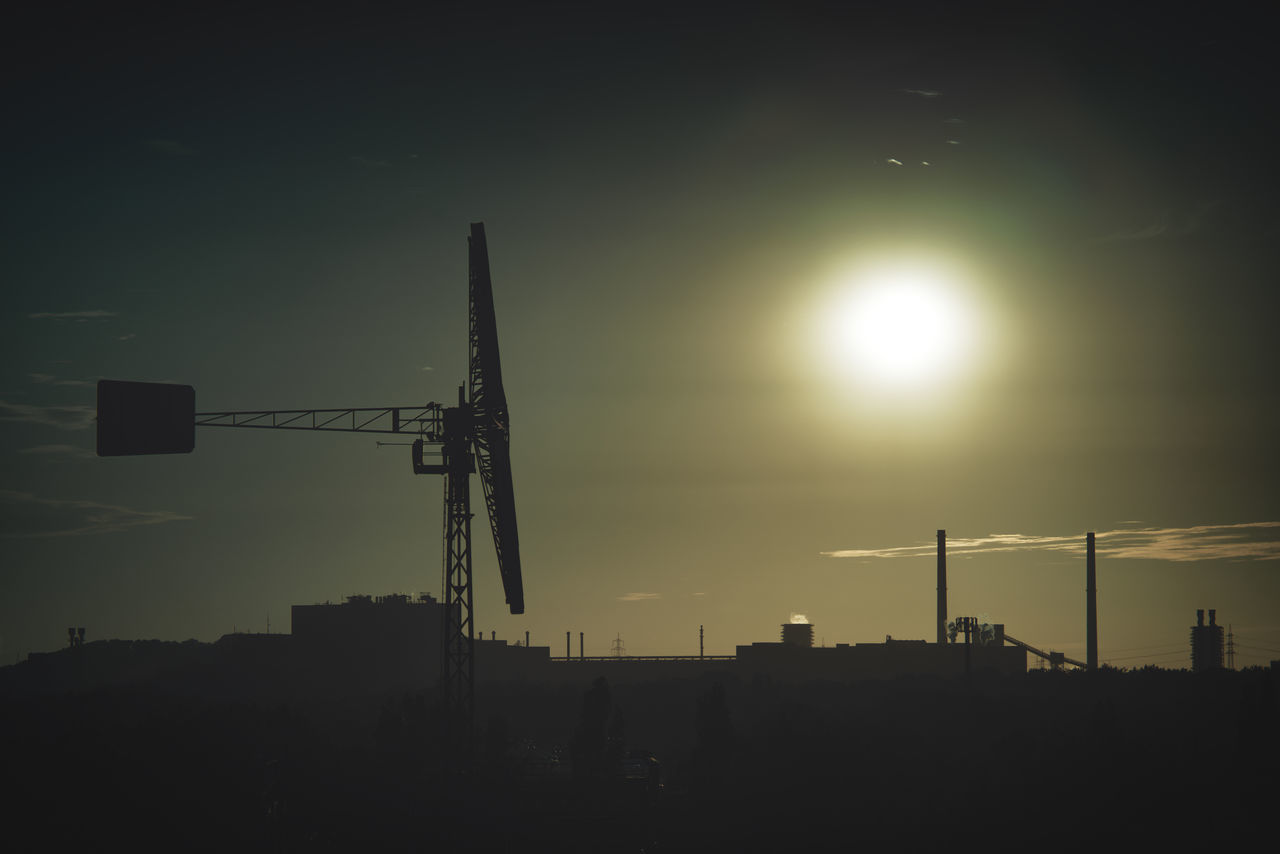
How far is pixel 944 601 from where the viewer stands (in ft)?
418

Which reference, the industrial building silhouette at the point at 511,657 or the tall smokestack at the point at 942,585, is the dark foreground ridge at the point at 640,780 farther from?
the tall smokestack at the point at 942,585

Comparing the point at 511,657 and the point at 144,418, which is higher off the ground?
the point at 144,418

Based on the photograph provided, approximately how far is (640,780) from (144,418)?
88.3 feet

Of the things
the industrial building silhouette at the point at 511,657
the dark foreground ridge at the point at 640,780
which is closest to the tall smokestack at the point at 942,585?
the industrial building silhouette at the point at 511,657

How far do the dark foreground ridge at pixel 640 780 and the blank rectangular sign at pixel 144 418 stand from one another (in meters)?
13.2

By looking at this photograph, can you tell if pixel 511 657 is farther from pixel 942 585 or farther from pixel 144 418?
pixel 144 418

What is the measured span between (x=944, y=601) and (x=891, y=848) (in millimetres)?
81735

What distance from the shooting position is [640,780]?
5669 cm

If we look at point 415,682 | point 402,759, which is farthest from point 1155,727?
point 415,682

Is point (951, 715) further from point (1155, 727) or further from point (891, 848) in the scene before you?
point (891, 848)

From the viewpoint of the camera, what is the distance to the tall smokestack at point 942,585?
126m

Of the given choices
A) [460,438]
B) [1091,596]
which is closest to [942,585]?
[1091,596]

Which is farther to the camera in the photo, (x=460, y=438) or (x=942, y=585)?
(x=942, y=585)

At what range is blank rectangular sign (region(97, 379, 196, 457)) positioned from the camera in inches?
2012
